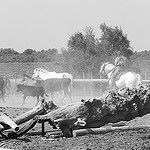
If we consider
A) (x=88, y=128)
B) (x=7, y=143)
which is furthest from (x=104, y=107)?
(x=7, y=143)

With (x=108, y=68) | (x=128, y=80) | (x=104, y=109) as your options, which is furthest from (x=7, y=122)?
(x=108, y=68)

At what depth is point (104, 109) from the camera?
983cm

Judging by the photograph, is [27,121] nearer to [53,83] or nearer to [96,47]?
[53,83]

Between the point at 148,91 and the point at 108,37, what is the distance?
3388 cm

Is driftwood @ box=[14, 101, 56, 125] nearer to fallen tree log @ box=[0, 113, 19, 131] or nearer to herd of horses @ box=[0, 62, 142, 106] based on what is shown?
fallen tree log @ box=[0, 113, 19, 131]

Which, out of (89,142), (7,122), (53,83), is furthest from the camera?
(53,83)

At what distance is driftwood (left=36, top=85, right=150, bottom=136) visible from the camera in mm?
9625

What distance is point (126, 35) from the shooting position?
44000mm

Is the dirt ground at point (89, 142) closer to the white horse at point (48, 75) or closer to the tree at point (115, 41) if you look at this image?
the white horse at point (48, 75)

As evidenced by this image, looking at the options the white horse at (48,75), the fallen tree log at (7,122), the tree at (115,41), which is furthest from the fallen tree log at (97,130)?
the tree at (115,41)

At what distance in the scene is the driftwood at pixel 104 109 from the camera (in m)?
9.62

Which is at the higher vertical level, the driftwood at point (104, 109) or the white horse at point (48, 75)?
the white horse at point (48, 75)

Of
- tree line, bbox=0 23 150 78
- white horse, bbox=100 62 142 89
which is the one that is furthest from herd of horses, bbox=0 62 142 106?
tree line, bbox=0 23 150 78

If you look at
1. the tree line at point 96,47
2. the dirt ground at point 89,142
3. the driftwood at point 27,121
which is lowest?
the dirt ground at point 89,142
